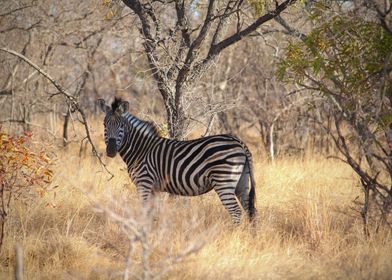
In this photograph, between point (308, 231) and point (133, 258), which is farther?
point (308, 231)

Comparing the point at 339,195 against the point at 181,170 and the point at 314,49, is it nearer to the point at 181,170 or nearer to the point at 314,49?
the point at 181,170

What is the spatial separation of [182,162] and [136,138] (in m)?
1.11

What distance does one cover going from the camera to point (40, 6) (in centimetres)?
1225

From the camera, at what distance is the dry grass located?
5.26 meters

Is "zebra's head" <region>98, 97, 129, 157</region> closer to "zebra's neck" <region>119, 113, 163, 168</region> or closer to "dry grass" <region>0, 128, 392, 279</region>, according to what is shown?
"zebra's neck" <region>119, 113, 163, 168</region>

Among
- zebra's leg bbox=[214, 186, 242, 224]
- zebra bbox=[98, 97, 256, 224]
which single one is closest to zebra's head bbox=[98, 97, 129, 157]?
zebra bbox=[98, 97, 256, 224]

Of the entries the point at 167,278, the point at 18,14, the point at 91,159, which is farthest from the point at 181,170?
the point at 18,14

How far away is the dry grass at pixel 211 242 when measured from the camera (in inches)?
207

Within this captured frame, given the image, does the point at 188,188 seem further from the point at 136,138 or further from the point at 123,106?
the point at 123,106

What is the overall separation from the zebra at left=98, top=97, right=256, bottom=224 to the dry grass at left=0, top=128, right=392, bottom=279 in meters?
0.32

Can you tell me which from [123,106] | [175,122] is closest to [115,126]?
[123,106]

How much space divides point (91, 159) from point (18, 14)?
3.52m

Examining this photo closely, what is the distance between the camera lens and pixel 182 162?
7.27 m

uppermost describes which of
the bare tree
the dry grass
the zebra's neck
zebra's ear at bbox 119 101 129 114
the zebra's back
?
the bare tree
